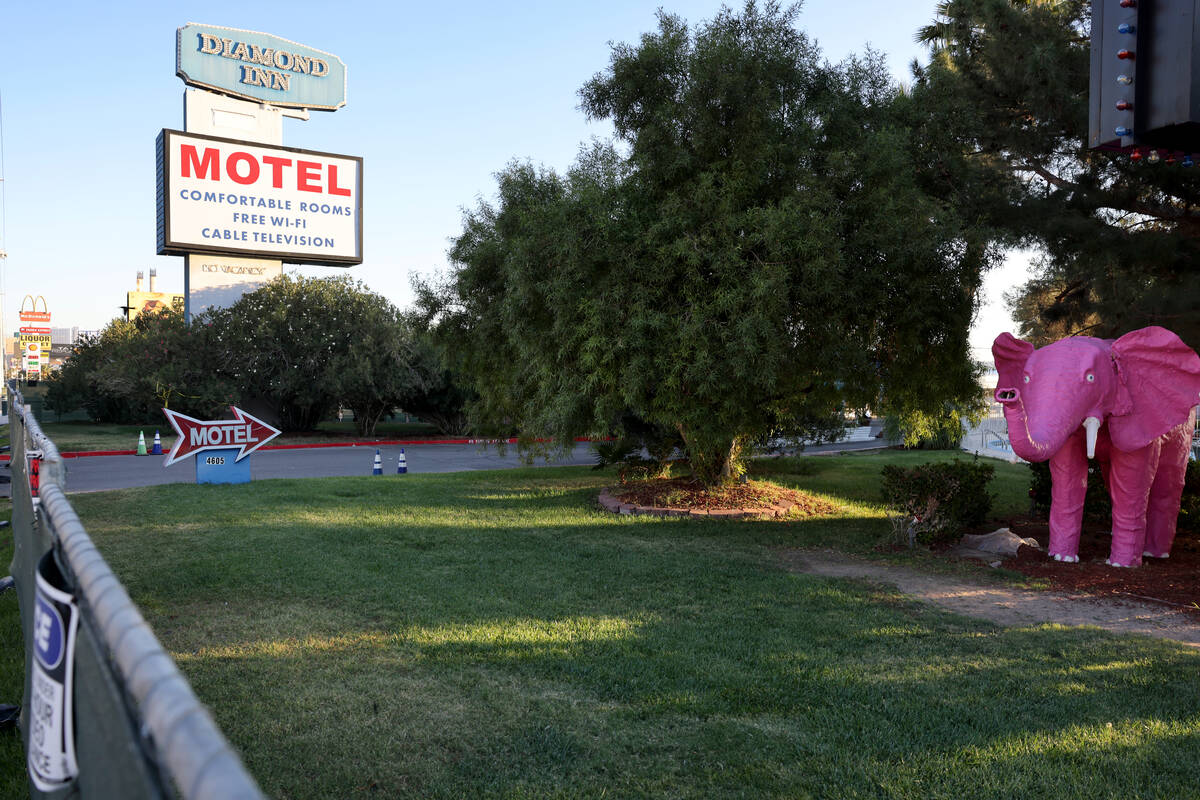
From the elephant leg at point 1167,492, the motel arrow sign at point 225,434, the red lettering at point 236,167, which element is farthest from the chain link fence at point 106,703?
the red lettering at point 236,167

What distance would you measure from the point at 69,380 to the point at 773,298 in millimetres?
47329

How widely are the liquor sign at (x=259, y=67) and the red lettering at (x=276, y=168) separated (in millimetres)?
2987

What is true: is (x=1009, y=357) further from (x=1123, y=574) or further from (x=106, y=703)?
(x=106, y=703)

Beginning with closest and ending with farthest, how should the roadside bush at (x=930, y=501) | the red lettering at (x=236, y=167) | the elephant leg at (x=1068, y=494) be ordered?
the elephant leg at (x=1068, y=494)
the roadside bush at (x=930, y=501)
the red lettering at (x=236, y=167)

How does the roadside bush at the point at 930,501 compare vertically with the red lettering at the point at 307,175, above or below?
below

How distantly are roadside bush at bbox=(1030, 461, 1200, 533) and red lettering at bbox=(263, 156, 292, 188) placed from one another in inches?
1356

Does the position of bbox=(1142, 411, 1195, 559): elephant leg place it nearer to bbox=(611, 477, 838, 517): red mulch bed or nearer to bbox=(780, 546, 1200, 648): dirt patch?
bbox=(780, 546, 1200, 648): dirt patch

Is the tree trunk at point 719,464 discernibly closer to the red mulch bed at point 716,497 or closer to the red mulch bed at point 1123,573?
the red mulch bed at point 716,497

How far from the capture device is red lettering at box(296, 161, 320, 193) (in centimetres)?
3775

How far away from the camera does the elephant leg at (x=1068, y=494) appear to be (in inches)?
363

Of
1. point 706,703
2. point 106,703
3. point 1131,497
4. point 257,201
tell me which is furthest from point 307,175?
point 106,703

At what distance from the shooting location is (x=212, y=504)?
42.2ft

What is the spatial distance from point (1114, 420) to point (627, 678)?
22.8 ft

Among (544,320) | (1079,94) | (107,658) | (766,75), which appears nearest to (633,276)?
Result: (544,320)
